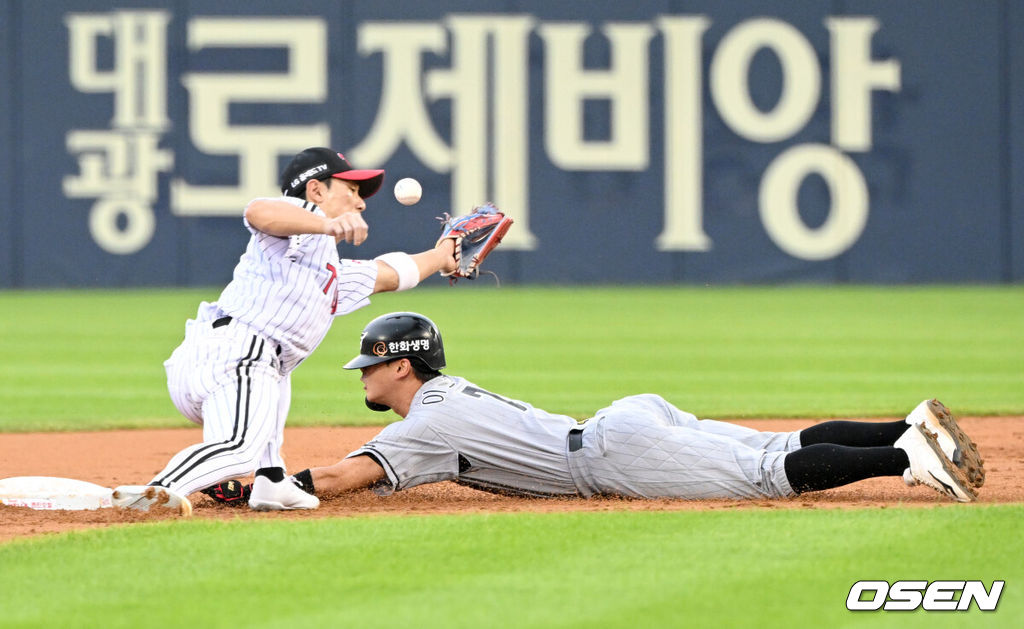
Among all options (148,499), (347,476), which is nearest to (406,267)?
(347,476)

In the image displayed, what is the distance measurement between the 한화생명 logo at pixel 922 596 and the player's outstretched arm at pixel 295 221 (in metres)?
2.14

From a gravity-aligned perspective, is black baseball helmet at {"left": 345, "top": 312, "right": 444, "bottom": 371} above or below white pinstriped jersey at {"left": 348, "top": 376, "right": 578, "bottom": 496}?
above

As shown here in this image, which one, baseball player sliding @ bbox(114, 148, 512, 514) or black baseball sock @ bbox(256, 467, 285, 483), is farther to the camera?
black baseball sock @ bbox(256, 467, 285, 483)

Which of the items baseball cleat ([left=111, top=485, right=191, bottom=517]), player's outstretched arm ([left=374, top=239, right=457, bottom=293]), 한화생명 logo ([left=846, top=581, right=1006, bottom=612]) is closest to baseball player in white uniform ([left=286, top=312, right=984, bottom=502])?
player's outstretched arm ([left=374, top=239, right=457, bottom=293])

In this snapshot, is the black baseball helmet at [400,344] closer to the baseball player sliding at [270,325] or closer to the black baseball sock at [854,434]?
the baseball player sliding at [270,325]

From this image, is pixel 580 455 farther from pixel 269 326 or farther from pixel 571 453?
pixel 269 326

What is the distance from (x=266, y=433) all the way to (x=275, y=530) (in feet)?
1.96

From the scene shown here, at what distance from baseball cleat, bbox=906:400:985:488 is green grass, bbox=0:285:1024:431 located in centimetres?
347

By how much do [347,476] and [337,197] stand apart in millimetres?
1046

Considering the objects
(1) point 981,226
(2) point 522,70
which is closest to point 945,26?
(1) point 981,226

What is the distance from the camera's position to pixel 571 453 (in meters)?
5.75

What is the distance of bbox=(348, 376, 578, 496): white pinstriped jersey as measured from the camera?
5.67 metres

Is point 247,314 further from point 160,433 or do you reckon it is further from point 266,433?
point 160,433

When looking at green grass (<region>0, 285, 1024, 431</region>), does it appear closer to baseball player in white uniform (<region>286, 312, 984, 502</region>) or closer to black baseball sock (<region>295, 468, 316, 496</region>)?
baseball player in white uniform (<region>286, 312, 984, 502</region>)
